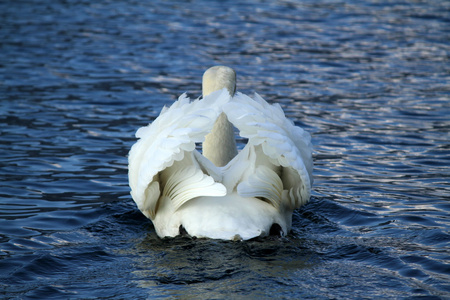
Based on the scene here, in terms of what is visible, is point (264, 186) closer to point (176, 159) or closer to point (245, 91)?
point (176, 159)

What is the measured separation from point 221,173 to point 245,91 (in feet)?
20.9

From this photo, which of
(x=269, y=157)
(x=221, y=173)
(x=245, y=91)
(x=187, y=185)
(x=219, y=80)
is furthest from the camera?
(x=245, y=91)

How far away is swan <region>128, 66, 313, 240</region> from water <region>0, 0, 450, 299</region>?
0.22 meters

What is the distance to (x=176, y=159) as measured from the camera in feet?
19.1

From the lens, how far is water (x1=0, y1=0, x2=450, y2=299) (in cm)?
561

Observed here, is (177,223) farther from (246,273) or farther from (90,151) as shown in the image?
(90,151)

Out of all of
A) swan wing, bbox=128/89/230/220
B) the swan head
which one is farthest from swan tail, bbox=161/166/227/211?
the swan head

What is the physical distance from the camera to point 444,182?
844 centimetres

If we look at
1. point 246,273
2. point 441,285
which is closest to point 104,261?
point 246,273

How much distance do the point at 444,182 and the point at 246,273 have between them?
154 inches

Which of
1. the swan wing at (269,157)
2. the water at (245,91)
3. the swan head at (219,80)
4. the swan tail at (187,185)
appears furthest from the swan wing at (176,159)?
the swan head at (219,80)

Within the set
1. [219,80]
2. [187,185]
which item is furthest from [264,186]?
[219,80]

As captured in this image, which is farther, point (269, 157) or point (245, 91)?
point (245, 91)

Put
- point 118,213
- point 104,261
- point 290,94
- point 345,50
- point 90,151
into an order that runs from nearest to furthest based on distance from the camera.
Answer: point 104,261, point 118,213, point 90,151, point 290,94, point 345,50
